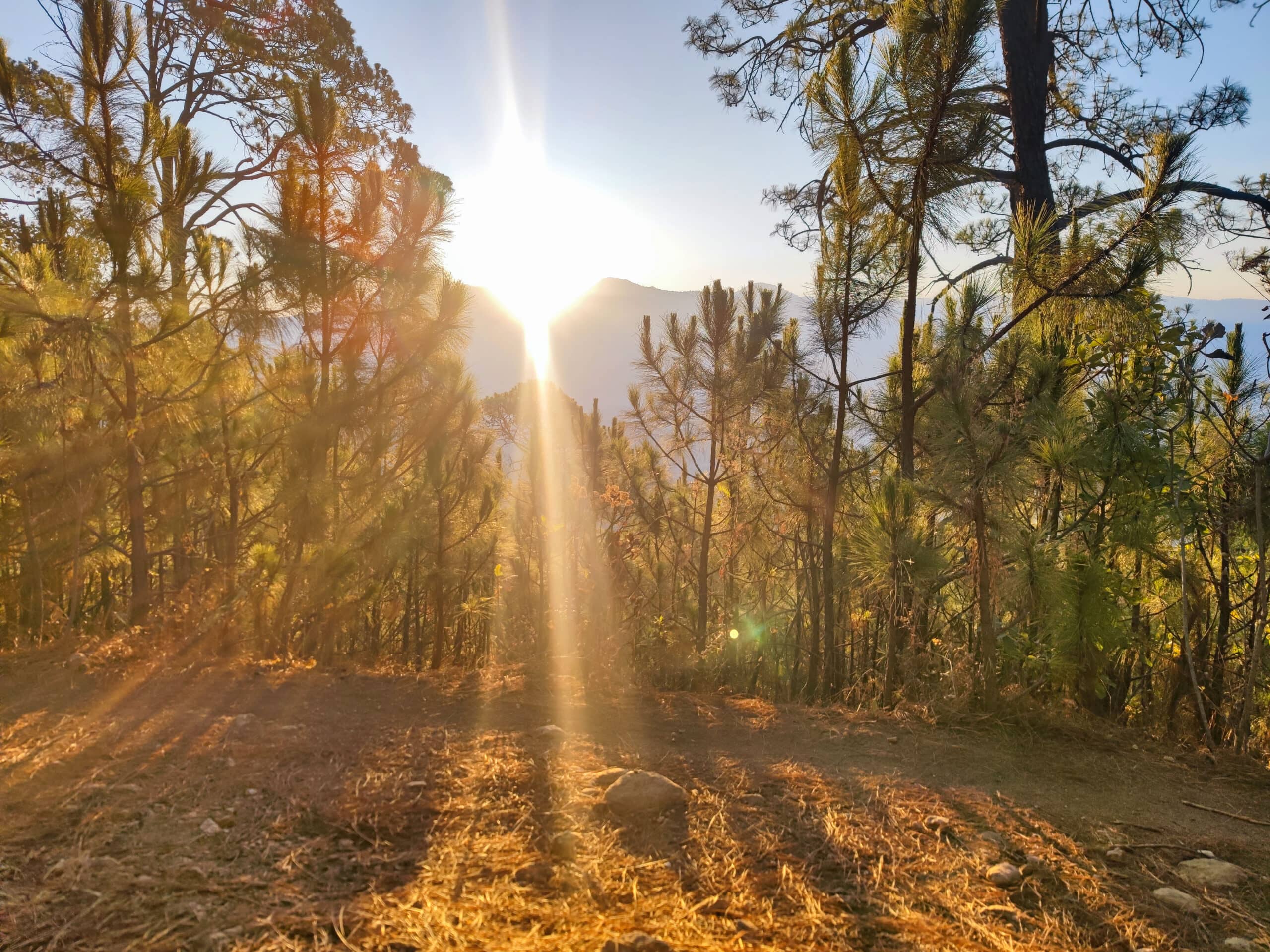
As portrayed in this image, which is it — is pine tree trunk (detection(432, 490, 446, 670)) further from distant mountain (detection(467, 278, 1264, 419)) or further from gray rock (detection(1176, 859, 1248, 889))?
distant mountain (detection(467, 278, 1264, 419))

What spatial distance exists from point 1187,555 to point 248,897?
4941 mm

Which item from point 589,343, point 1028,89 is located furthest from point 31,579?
point 589,343

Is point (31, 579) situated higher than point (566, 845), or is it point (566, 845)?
point (31, 579)

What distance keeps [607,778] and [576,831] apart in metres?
0.46

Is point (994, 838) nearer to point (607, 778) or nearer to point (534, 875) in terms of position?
point (607, 778)

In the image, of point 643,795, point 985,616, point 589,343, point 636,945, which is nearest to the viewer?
point 636,945

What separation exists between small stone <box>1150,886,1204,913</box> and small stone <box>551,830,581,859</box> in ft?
5.04

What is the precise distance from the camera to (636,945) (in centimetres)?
147

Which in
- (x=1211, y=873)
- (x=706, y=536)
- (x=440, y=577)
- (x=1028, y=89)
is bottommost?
(x=1211, y=873)

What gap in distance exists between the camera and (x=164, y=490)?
7.14 metres

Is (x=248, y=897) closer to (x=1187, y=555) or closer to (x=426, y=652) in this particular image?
(x=1187, y=555)

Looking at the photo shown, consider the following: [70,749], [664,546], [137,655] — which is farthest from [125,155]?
[664,546]

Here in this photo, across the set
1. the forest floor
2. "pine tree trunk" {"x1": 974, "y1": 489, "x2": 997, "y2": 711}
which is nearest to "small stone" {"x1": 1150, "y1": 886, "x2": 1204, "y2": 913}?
the forest floor

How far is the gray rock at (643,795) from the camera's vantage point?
2281 mm
